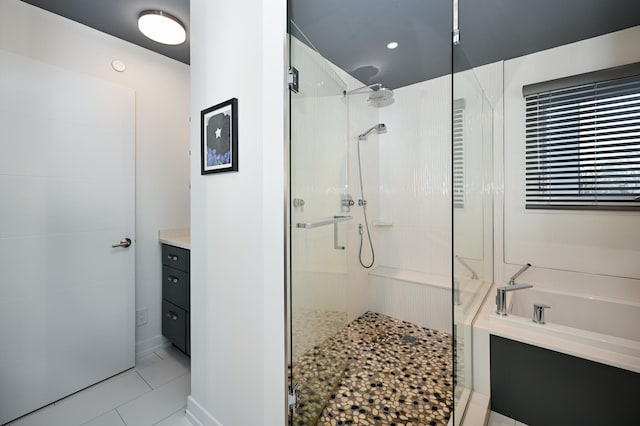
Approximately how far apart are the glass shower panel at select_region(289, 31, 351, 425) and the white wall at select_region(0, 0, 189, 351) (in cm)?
155

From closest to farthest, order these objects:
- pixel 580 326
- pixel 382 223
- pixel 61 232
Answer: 1. pixel 61 232
2. pixel 580 326
3. pixel 382 223

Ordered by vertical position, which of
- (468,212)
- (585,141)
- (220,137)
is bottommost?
(468,212)

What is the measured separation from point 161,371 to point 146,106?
2110mm

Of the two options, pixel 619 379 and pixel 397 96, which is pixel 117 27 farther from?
pixel 619 379

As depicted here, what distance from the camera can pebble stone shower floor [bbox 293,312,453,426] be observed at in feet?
4.44

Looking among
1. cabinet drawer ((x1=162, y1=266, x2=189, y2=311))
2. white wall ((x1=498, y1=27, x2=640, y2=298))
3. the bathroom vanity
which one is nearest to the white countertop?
the bathroom vanity

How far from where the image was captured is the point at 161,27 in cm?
184

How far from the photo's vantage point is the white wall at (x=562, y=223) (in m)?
1.83

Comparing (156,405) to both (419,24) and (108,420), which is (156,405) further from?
(419,24)

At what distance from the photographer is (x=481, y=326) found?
1.51 meters

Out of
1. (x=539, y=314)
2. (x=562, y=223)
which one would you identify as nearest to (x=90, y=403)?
(x=539, y=314)

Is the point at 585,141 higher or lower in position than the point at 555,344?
higher

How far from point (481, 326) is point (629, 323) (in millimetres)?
1066

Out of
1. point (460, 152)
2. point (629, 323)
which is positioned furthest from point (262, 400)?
point (629, 323)
